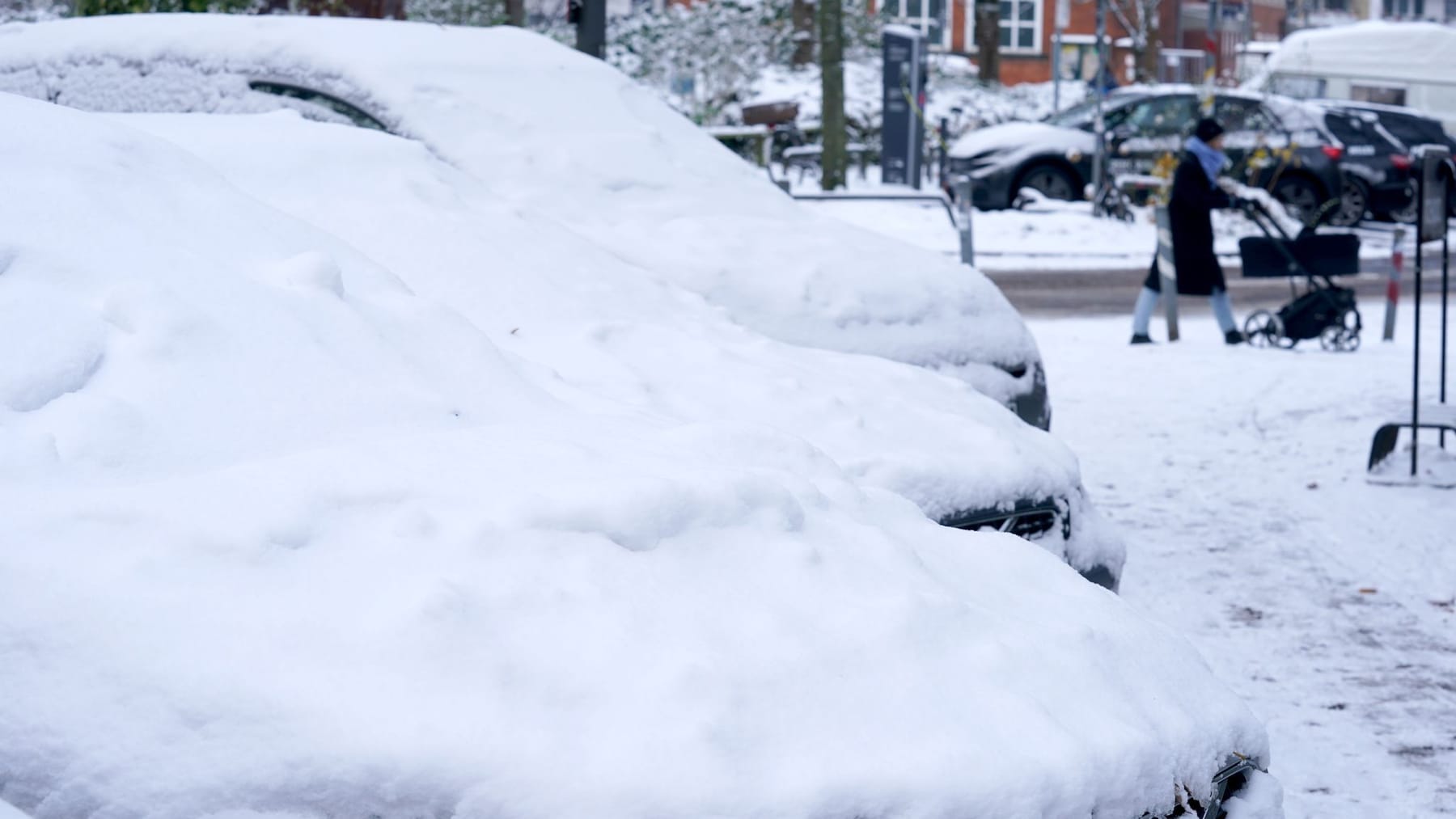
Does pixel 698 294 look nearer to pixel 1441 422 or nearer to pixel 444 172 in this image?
pixel 444 172

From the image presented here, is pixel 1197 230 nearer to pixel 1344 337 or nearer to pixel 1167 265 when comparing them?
pixel 1167 265

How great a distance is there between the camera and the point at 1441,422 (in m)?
7.47

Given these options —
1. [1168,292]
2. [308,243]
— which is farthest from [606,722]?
[1168,292]

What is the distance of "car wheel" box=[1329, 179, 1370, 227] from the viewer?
73.7 feet

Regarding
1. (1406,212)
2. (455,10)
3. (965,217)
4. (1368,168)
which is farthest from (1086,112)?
(455,10)

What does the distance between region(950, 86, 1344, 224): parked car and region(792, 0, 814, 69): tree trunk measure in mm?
10627

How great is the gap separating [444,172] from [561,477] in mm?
2542

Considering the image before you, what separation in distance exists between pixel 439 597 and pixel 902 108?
20.6 metres

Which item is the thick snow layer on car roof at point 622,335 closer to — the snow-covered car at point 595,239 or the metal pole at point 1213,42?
the snow-covered car at point 595,239

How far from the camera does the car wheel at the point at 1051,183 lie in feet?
72.6

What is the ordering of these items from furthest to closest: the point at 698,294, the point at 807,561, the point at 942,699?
the point at 698,294
the point at 807,561
the point at 942,699

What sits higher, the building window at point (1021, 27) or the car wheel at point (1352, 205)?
the building window at point (1021, 27)

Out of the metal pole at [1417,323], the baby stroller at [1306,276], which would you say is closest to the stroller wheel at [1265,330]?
the baby stroller at [1306,276]

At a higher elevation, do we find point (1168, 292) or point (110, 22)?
point (110, 22)
